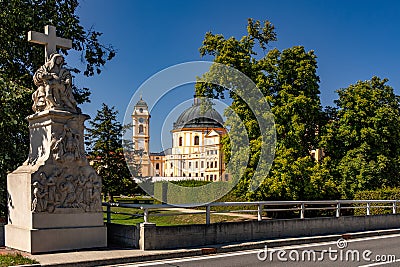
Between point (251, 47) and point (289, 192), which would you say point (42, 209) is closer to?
point (289, 192)

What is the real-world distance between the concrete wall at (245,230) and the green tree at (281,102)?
8.38 meters

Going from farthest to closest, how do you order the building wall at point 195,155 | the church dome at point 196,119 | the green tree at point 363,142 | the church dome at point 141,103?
the green tree at point 363,142
the church dome at point 196,119
the building wall at point 195,155
the church dome at point 141,103

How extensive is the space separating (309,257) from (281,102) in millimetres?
18164

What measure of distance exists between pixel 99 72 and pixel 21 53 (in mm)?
3661

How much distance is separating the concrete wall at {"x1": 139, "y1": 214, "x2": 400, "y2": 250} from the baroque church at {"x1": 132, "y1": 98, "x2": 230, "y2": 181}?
12.4 ft

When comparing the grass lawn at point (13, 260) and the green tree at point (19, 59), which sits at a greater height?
the green tree at point (19, 59)

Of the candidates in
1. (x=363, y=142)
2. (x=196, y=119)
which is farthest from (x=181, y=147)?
(x=363, y=142)

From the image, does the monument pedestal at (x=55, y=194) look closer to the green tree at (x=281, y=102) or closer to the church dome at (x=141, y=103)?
the church dome at (x=141, y=103)

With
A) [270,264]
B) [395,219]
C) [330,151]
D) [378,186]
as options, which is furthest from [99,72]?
[378,186]

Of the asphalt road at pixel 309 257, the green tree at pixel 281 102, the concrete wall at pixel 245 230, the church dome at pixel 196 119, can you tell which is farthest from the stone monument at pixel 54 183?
the green tree at pixel 281 102

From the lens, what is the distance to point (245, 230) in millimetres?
14969

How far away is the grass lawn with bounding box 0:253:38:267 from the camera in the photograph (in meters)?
10.1

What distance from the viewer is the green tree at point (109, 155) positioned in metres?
40.9

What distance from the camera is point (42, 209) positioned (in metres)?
11.9
